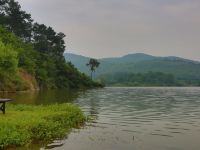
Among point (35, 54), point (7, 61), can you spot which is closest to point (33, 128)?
point (7, 61)

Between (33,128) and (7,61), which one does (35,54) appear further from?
(33,128)

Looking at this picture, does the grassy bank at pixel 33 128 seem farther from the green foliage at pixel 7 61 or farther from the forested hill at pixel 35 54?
the forested hill at pixel 35 54

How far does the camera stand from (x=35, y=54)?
161375 millimetres

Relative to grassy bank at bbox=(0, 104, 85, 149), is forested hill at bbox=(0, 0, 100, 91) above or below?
above

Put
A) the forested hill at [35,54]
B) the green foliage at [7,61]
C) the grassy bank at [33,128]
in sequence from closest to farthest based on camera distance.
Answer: the grassy bank at [33,128], the green foliage at [7,61], the forested hill at [35,54]

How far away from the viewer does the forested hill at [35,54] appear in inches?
5143

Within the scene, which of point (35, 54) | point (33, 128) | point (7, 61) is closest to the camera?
point (33, 128)

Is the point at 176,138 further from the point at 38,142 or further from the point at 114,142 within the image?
the point at 38,142

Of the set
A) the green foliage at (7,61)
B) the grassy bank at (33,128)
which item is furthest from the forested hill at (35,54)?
the grassy bank at (33,128)

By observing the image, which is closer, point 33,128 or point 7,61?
point 33,128

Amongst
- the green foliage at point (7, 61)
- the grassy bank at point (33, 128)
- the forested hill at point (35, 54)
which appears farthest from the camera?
the forested hill at point (35, 54)

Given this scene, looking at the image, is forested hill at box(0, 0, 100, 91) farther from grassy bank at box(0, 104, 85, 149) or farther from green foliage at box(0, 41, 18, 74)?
grassy bank at box(0, 104, 85, 149)

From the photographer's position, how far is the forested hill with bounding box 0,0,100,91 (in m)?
131

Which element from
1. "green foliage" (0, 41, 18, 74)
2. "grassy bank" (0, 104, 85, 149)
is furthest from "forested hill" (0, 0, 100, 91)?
"grassy bank" (0, 104, 85, 149)
